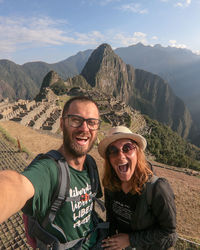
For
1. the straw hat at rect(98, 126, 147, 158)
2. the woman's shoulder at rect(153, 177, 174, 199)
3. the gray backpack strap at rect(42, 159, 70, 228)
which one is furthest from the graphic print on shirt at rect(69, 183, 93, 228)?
the woman's shoulder at rect(153, 177, 174, 199)

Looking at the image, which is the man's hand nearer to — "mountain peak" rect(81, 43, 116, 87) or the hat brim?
the hat brim

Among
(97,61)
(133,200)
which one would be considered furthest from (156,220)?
(97,61)

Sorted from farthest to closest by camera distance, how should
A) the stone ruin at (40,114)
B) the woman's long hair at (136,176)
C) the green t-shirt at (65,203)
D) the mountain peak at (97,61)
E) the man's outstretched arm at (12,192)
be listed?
the mountain peak at (97,61) < the stone ruin at (40,114) < the woman's long hair at (136,176) < the green t-shirt at (65,203) < the man's outstretched arm at (12,192)

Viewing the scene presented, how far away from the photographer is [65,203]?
200 cm

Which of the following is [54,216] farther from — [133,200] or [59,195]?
[133,200]

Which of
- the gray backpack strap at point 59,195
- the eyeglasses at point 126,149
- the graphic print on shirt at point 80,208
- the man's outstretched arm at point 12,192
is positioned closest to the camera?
the man's outstretched arm at point 12,192

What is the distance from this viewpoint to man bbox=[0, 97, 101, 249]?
151 centimetres

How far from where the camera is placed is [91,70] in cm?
15575

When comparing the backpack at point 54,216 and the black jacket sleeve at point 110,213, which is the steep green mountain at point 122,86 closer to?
the black jacket sleeve at point 110,213

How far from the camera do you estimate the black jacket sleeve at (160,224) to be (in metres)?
2.08

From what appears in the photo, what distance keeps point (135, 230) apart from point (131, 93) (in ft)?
628

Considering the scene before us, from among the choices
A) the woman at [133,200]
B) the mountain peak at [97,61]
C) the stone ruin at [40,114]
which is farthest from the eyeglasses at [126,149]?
the mountain peak at [97,61]

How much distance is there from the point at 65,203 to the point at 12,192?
729 millimetres

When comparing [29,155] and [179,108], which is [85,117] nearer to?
[29,155]
